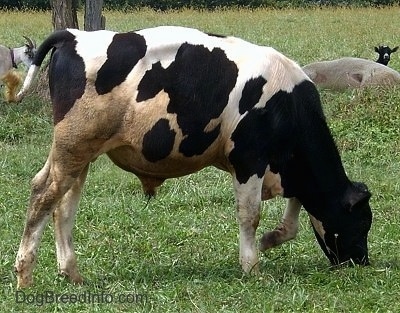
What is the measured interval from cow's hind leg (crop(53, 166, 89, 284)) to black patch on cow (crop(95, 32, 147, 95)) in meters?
0.69

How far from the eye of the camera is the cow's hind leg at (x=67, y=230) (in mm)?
6586

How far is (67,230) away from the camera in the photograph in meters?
6.68

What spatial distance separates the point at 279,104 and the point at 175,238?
5.81ft

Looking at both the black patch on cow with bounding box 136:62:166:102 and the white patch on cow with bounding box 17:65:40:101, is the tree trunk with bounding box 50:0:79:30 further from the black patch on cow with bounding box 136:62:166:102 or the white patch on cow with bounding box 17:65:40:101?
the black patch on cow with bounding box 136:62:166:102

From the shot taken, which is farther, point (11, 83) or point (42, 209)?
point (11, 83)

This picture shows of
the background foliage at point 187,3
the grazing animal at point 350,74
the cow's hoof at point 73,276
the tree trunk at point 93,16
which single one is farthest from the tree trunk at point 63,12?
the background foliage at point 187,3

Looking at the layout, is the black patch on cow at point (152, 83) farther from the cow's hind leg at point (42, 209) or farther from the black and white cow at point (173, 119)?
the cow's hind leg at point (42, 209)

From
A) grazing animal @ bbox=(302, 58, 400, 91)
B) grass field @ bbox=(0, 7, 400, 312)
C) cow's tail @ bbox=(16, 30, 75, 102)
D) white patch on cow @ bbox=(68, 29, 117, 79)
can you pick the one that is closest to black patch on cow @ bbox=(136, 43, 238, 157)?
white patch on cow @ bbox=(68, 29, 117, 79)

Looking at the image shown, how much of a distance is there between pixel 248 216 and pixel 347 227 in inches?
31.6

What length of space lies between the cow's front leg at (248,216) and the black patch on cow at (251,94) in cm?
52

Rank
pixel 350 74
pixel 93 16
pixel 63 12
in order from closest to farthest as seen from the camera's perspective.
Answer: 1. pixel 63 12
2. pixel 93 16
3. pixel 350 74

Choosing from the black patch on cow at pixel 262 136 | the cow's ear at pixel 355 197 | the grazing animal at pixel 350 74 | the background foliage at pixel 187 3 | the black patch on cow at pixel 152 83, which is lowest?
the background foliage at pixel 187 3

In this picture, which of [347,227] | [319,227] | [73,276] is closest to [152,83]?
[73,276]

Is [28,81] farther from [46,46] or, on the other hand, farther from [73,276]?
[73,276]
